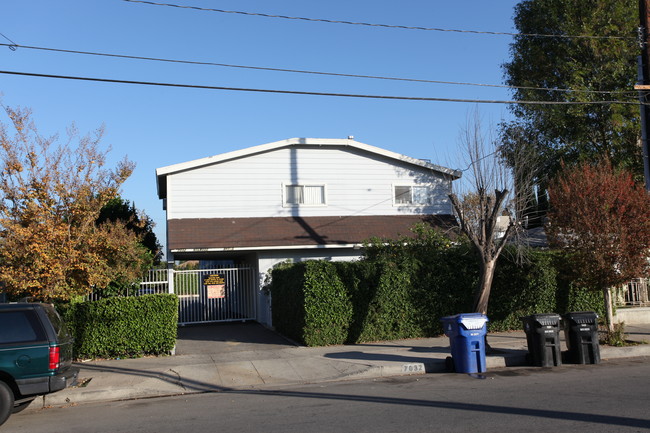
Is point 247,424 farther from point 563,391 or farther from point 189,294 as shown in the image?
point 189,294

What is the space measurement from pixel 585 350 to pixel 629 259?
2.82 metres

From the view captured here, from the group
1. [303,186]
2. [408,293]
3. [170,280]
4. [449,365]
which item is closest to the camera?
[449,365]

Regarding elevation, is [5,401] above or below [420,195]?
below

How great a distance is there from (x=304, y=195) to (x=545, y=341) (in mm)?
11074

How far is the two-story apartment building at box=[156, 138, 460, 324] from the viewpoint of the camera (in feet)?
62.3

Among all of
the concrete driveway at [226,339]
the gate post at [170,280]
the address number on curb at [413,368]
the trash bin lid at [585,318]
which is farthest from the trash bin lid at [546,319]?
the gate post at [170,280]

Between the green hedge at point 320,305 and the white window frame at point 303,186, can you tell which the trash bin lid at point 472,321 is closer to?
the green hedge at point 320,305

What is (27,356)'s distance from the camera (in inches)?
318

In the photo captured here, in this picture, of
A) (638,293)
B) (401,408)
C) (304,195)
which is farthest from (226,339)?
(638,293)

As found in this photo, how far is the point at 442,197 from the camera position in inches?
872

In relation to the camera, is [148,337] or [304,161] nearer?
[148,337]

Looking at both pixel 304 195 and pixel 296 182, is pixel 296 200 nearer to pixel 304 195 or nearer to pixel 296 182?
pixel 304 195

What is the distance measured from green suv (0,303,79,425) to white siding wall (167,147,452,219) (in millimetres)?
11197

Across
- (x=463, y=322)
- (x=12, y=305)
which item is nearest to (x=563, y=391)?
(x=463, y=322)
